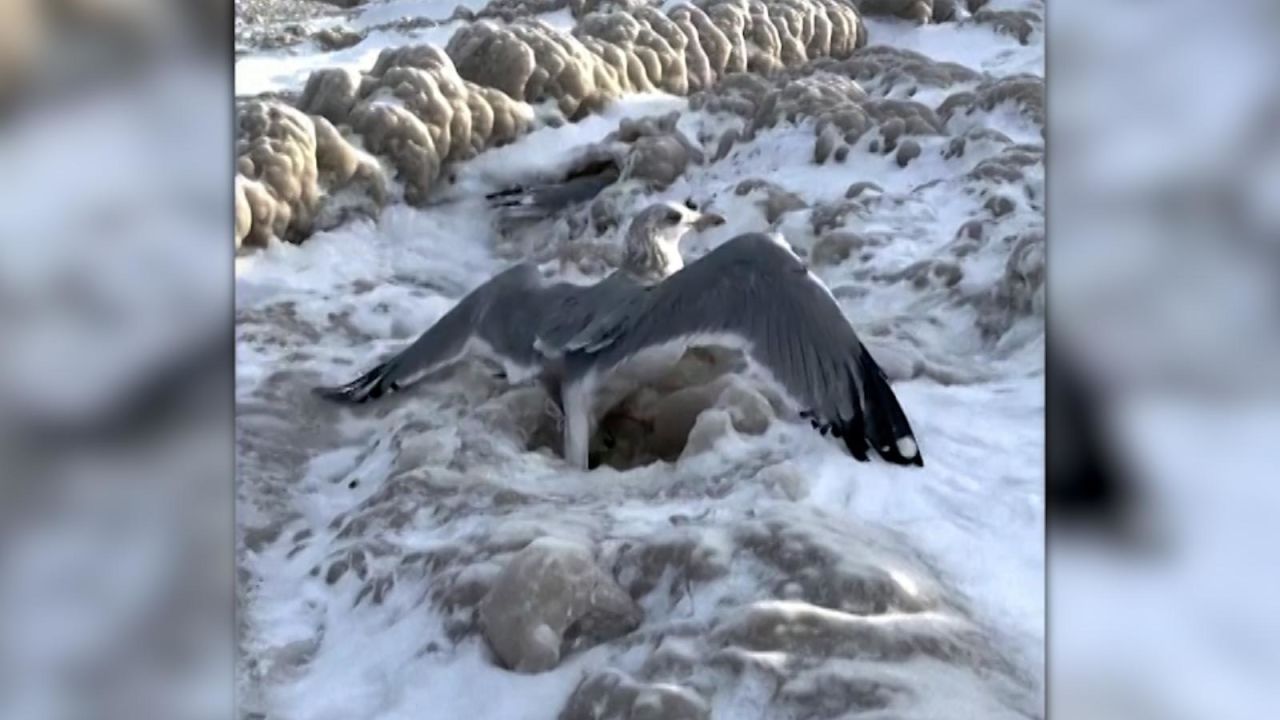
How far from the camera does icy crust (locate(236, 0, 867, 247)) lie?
1612 mm

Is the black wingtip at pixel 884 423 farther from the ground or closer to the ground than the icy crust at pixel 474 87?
closer to the ground

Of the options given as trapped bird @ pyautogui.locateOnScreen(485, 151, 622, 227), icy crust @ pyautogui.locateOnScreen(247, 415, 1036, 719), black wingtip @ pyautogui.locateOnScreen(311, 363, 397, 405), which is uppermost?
trapped bird @ pyautogui.locateOnScreen(485, 151, 622, 227)

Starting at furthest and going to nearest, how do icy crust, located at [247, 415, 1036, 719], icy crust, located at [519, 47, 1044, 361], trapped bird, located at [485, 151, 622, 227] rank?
1. trapped bird, located at [485, 151, 622, 227]
2. icy crust, located at [519, 47, 1044, 361]
3. icy crust, located at [247, 415, 1036, 719]

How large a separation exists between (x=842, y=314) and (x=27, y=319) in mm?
898

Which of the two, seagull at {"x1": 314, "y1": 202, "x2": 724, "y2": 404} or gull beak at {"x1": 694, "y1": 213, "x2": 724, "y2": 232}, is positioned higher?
gull beak at {"x1": 694, "y1": 213, "x2": 724, "y2": 232}

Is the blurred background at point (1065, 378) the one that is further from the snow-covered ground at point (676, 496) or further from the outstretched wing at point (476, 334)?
the outstretched wing at point (476, 334)

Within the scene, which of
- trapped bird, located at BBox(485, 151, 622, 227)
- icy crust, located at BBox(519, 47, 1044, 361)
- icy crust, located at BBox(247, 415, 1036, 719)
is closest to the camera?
icy crust, located at BBox(247, 415, 1036, 719)

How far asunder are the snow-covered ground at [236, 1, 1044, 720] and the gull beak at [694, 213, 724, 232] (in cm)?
1

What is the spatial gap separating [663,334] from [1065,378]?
1.47 ft

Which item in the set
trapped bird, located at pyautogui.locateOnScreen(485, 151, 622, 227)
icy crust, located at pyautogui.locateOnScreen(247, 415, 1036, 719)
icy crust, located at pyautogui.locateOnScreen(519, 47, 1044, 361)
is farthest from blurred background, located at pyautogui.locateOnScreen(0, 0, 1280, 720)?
trapped bird, located at pyautogui.locateOnScreen(485, 151, 622, 227)

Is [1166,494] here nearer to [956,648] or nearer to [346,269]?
[956,648]

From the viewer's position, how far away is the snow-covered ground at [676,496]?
4.68 ft

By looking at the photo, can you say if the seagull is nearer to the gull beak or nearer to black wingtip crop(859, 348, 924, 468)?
the gull beak

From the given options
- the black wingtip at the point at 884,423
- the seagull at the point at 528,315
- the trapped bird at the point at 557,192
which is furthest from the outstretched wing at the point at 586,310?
the black wingtip at the point at 884,423
